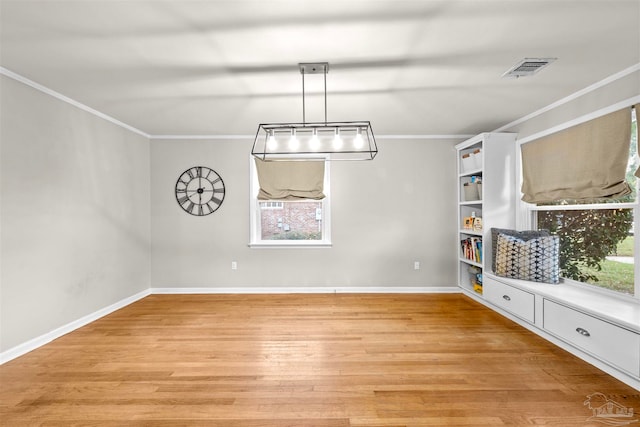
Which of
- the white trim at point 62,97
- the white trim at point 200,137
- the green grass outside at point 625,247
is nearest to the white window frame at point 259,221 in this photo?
the white trim at point 200,137

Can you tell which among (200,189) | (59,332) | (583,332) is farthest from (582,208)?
(59,332)

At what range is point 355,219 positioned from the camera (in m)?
4.68

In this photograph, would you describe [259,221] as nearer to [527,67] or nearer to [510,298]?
[510,298]

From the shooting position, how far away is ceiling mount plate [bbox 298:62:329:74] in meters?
2.37

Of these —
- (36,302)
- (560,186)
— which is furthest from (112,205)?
(560,186)

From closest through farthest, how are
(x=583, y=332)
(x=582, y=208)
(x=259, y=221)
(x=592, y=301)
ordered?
(x=583, y=332)
(x=592, y=301)
(x=582, y=208)
(x=259, y=221)

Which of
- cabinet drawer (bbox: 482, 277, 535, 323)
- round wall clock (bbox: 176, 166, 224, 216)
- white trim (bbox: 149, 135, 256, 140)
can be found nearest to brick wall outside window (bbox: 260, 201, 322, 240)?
round wall clock (bbox: 176, 166, 224, 216)

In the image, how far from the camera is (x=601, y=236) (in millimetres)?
2895

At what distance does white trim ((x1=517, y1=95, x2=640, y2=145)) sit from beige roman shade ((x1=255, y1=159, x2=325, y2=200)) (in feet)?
8.79

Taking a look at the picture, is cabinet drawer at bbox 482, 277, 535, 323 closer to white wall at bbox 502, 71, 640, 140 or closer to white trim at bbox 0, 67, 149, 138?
white wall at bbox 502, 71, 640, 140

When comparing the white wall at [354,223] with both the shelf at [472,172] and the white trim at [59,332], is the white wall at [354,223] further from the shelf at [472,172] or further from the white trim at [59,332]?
the white trim at [59,332]

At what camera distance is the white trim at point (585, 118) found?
2.49 metres

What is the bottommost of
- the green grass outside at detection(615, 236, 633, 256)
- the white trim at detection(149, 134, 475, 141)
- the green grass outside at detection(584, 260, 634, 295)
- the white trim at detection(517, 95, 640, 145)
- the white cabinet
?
the green grass outside at detection(584, 260, 634, 295)

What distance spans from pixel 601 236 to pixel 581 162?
0.72m
